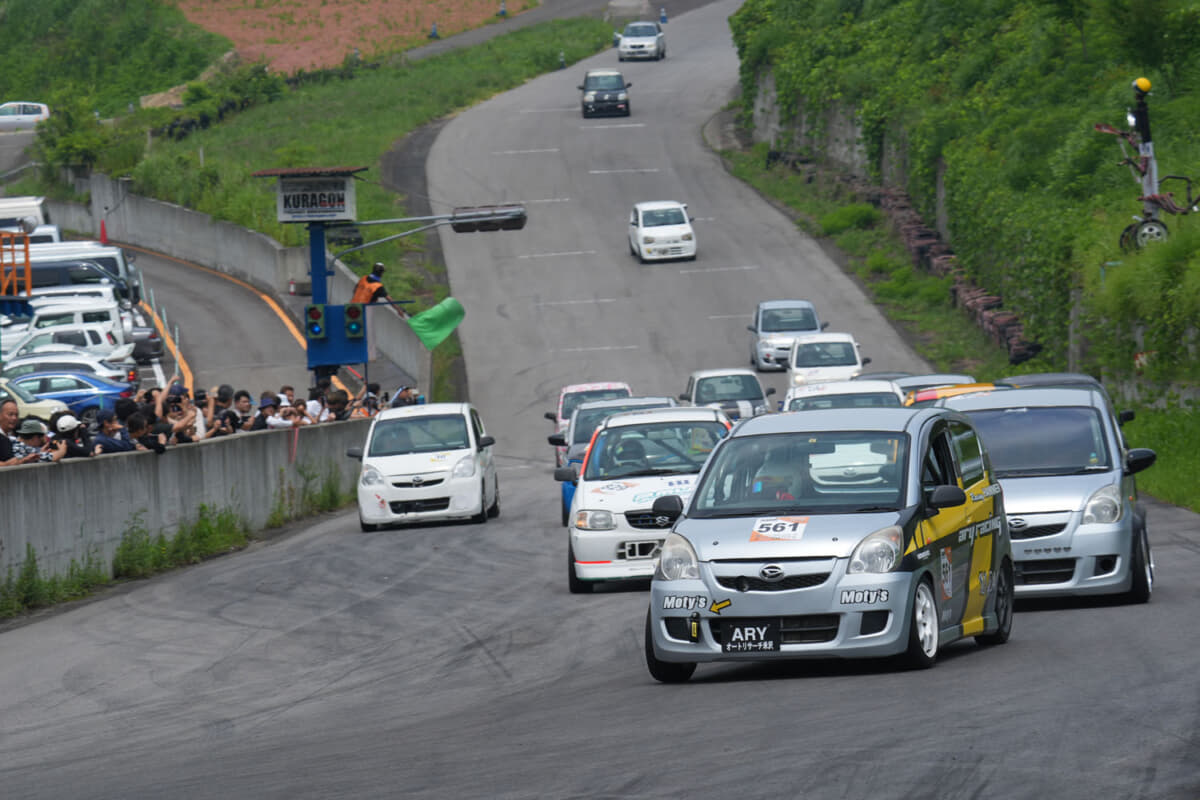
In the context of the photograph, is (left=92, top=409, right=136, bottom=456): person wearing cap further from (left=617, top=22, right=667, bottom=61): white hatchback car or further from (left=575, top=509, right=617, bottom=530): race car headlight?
(left=617, top=22, right=667, bottom=61): white hatchback car

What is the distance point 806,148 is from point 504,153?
1312cm

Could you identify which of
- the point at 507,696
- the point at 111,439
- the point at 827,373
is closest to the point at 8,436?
the point at 111,439

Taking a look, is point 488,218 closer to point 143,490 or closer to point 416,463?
point 416,463

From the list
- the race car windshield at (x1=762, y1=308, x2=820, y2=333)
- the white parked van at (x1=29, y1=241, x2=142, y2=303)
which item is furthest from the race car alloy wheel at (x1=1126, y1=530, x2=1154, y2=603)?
the white parked van at (x1=29, y1=241, x2=142, y2=303)

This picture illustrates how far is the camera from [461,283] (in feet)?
187

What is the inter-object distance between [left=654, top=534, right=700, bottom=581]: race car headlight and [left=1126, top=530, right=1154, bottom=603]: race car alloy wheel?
14.6ft

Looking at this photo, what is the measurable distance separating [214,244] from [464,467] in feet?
141

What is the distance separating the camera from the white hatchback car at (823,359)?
38281 mm

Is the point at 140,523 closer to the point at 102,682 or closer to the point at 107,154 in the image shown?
the point at 102,682

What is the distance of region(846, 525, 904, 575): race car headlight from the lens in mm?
9953

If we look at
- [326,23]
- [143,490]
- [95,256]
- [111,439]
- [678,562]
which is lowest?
[143,490]

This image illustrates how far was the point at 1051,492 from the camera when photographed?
524 inches

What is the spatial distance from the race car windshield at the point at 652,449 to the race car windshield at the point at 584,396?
14577mm

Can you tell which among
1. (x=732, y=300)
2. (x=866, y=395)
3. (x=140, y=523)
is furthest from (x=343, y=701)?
(x=732, y=300)
